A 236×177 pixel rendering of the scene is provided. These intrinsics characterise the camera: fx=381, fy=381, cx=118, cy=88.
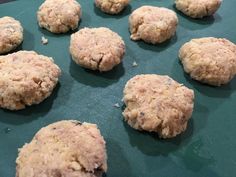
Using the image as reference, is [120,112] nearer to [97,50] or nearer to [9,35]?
[97,50]

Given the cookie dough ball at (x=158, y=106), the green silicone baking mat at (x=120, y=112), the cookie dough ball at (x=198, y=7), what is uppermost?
the cookie dough ball at (x=198, y=7)

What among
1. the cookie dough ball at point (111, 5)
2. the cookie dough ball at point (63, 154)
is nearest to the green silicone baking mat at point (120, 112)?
the cookie dough ball at point (111, 5)

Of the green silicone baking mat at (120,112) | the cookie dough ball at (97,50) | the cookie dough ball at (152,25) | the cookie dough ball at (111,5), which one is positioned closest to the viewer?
the green silicone baking mat at (120,112)

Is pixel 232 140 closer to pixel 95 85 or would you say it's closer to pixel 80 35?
pixel 95 85

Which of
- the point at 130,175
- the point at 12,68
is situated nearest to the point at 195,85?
the point at 130,175

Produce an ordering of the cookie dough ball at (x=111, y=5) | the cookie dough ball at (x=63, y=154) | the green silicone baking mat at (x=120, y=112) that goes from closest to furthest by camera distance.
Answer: the cookie dough ball at (x=63, y=154)
the green silicone baking mat at (x=120, y=112)
the cookie dough ball at (x=111, y=5)

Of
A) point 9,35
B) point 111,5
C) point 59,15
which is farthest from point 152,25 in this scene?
point 9,35

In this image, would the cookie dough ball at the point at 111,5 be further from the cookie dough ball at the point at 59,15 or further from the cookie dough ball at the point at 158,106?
the cookie dough ball at the point at 158,106

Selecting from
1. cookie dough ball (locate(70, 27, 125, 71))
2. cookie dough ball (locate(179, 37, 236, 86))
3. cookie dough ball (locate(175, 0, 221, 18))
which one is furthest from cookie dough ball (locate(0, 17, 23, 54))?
cookie dough ball (locate(175, 0, 221, 18))
